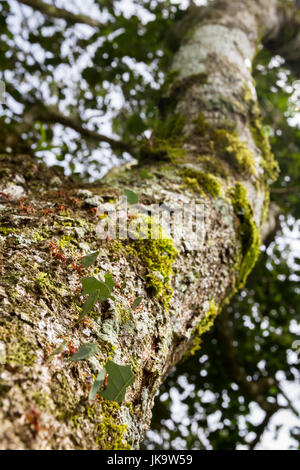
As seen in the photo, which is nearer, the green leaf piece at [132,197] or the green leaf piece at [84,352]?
the green leaf piece at [84,352]

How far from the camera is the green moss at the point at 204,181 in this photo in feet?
5.36

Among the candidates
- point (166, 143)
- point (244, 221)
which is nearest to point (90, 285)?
point (244, 221)

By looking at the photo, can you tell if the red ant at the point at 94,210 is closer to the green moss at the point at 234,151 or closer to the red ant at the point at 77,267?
the red ant at the point at 77,267

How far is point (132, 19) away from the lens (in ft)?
13.0

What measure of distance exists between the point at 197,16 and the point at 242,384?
12.4ft

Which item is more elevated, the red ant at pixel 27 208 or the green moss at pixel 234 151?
the green moss at pixel 234 151

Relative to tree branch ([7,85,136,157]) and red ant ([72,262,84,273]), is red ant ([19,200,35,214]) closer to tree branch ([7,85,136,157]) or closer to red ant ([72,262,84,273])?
red ant ([72,262,84,273])

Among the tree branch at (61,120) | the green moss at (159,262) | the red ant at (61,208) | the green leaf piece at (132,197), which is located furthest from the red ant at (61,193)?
the tree branch at (61,120)

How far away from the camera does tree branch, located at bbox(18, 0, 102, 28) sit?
345 centimetres

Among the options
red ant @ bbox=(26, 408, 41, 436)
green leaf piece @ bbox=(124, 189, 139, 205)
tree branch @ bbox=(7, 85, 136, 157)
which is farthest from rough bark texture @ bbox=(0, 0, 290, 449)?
tree branch @ bbox=(7, 85, 136, 157)

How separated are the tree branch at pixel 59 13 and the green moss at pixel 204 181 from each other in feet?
9.44

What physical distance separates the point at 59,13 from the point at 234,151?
2846 mm

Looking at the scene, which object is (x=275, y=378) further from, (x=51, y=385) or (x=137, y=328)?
(x=51, y=385)

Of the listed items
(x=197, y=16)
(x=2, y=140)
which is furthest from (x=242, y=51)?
(x=2, y=140)
